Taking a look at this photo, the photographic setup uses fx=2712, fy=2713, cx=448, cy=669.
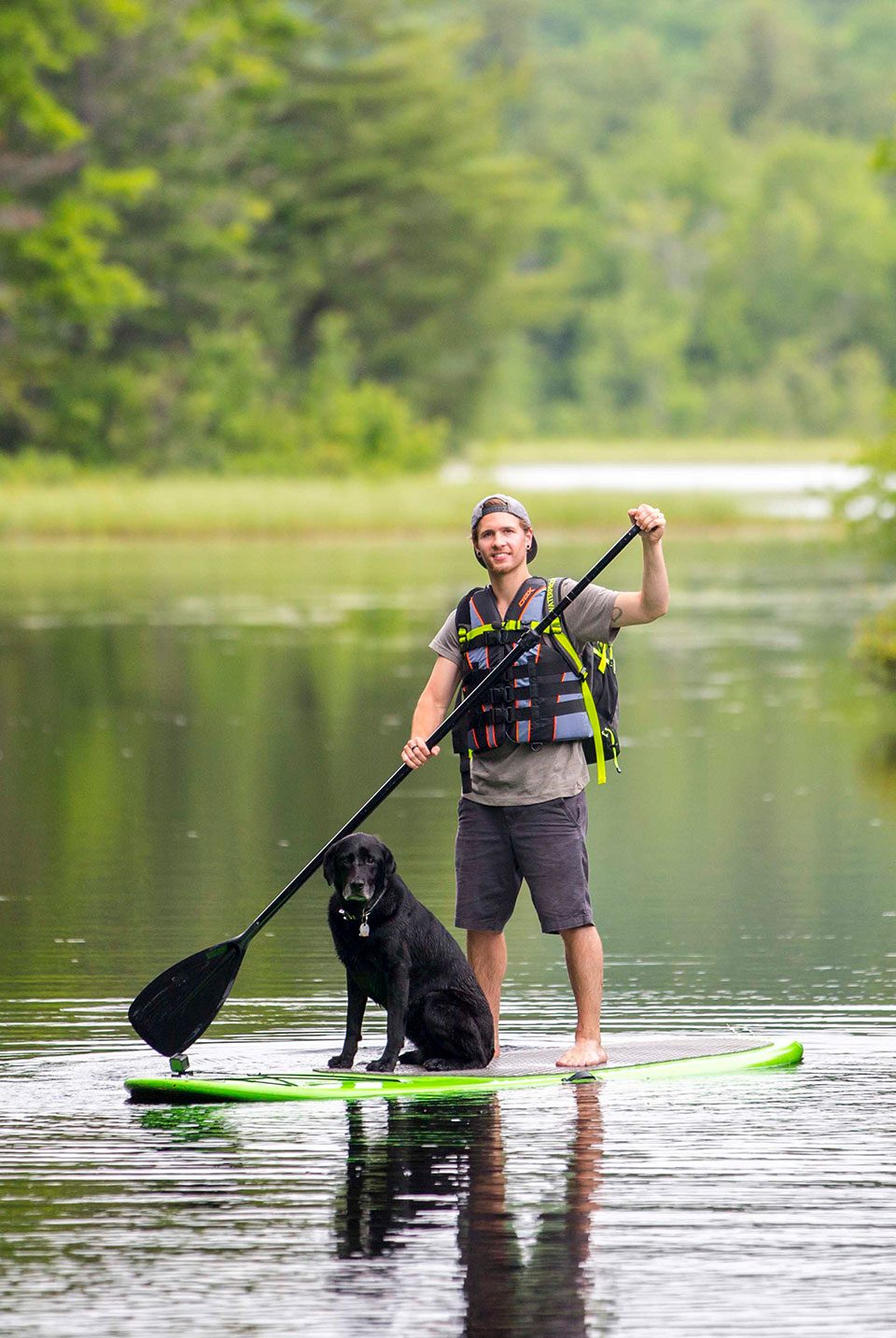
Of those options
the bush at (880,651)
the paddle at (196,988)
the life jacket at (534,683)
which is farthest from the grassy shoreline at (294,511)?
the life jacket at (534,683)

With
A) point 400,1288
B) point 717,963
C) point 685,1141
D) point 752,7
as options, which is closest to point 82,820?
point 717,963

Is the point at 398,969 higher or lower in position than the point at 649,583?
lower

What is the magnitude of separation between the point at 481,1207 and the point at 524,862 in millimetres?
1737

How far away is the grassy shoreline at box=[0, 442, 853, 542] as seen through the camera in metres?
49.4

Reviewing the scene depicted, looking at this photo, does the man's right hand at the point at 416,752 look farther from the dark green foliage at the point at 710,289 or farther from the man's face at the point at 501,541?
the dark green foliage at the point at 710,289

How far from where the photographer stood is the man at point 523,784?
7.72 m

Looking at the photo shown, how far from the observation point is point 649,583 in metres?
7.57

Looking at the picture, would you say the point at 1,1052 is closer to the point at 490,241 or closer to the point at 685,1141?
the point at 685,1141

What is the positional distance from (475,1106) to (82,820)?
6975 mm

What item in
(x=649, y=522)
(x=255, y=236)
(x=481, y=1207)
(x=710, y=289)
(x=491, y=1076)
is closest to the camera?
(x=481, y=1207)

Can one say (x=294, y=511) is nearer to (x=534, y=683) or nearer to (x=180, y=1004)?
(x=180, y=1004)

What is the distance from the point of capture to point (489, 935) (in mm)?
8000

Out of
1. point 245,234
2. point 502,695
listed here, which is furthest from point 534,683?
point 245,234

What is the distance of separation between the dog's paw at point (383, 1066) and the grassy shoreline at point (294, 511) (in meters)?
41.4
